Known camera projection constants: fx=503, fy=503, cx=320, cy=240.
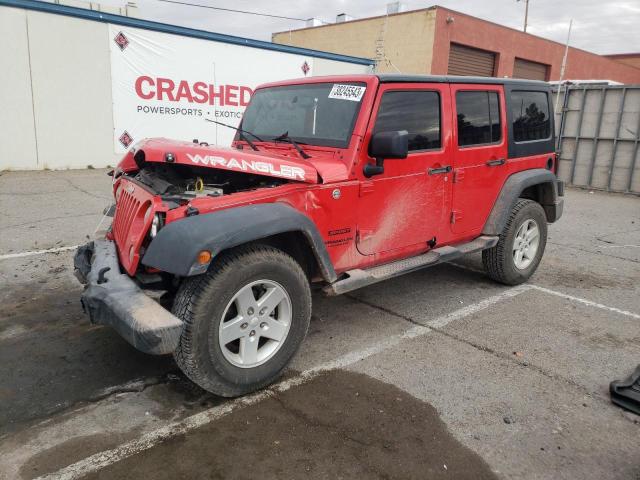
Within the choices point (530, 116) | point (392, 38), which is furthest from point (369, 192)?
point (392, 38)

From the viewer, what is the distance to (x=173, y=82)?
1322 centimetres

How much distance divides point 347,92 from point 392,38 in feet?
64.1

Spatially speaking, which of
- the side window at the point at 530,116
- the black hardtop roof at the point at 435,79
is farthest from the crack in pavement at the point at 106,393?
the side window at the point at 530,116

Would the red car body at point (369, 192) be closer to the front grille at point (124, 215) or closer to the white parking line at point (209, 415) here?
the front grille at point (124, 215)

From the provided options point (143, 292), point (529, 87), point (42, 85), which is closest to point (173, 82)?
point (42, 85)

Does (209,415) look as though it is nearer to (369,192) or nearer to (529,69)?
(369,192)

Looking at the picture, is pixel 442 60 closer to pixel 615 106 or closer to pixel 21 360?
pixel 615 106

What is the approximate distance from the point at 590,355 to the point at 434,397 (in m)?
1.47

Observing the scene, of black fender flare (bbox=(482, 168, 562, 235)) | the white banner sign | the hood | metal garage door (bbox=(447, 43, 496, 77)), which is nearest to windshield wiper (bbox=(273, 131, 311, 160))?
the hood

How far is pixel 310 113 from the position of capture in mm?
4102

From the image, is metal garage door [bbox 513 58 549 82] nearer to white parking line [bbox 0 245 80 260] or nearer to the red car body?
the red car body

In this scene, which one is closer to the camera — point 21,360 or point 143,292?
point 143,292

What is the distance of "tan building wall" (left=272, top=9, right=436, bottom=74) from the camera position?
20.4 metres

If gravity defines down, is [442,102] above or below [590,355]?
above
